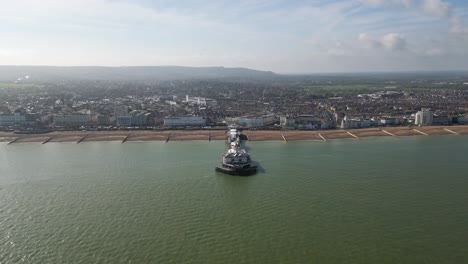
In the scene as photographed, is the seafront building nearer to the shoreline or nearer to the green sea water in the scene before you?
the shoreline

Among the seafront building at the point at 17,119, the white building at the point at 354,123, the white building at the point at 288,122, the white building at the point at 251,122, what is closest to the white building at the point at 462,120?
the white building at the point at 354,123

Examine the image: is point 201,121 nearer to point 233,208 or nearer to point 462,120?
point 233,208

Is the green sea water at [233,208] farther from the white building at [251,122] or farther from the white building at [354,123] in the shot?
the white building at [251,122]

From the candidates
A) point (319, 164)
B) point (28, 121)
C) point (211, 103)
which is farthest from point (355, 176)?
point (211, 103)

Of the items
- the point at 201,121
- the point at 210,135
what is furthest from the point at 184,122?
the point at 210,135

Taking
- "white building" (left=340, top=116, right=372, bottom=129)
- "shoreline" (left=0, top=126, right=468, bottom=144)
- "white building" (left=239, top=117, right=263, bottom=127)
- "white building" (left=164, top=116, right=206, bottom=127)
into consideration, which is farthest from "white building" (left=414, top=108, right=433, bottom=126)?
"white building" (left=164, top=116, right=206, bottom=127)
